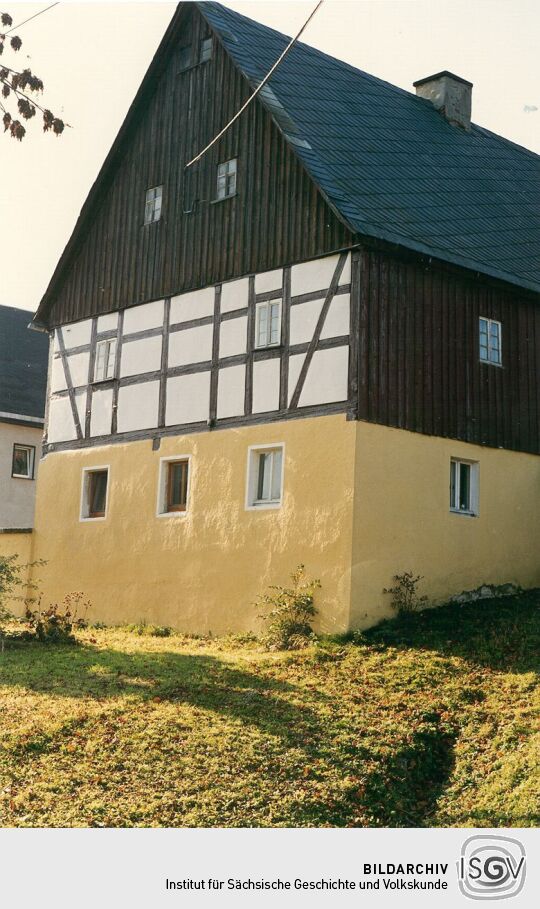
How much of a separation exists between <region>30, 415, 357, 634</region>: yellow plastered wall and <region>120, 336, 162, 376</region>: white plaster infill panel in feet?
5.09

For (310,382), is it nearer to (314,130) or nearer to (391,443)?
(391,443)

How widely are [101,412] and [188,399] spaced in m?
2.63

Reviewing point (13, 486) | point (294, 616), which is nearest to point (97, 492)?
point (294, 616)

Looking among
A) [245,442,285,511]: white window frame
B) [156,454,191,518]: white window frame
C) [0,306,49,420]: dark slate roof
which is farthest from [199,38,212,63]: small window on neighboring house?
[0,306,49,420]: dark slate roof

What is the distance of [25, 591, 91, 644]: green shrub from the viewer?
1906 centimetres

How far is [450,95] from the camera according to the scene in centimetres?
2630

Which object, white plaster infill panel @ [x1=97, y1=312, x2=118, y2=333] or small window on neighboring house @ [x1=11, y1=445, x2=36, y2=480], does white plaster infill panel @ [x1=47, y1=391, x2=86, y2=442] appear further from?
small window on neighboring house @ [x1=11, y1=445, x2=36, y2=480]

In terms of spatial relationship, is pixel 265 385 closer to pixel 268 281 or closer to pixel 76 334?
pixel 268 281

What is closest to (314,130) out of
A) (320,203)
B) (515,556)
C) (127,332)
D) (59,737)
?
(320,203)

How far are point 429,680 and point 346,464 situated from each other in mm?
3987

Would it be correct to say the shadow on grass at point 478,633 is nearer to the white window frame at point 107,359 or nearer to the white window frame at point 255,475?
the white window frame at point 255,475
